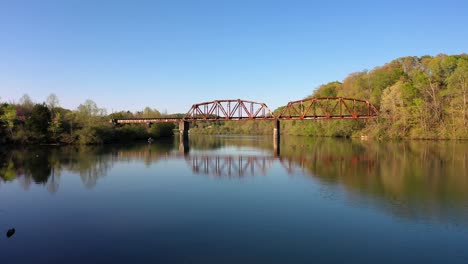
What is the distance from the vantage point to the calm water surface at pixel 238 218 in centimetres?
1275

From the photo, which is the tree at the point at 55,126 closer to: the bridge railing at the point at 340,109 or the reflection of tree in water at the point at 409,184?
the reflection of tree in water at the point at 409,184

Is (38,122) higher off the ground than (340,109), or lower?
lower

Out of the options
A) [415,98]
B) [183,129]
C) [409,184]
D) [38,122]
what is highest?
[415,98]

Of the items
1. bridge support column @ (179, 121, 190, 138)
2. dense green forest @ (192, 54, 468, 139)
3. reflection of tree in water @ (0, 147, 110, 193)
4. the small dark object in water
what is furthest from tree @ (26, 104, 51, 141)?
dense green forest @ (192, 54, 468, 139)

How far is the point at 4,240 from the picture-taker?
47.0 ft

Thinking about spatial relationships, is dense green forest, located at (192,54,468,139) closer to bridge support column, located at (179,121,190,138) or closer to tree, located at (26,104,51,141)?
bridge support column, located at (179,121,190,138)

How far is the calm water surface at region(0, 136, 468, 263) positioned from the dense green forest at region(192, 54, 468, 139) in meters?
50.9

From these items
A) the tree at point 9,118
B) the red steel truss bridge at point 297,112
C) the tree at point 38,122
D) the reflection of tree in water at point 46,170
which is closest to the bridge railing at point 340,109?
the red steel truss bridge at point 297,112

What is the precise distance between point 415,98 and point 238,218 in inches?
3030

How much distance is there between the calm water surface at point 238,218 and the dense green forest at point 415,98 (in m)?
50.9

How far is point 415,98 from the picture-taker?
3174 inches

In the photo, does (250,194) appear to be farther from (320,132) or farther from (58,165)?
(320,132)

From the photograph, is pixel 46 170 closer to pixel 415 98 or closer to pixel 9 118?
pixel 9 118

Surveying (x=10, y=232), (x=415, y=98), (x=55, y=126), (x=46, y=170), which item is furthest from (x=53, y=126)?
(x=415, y=98)
